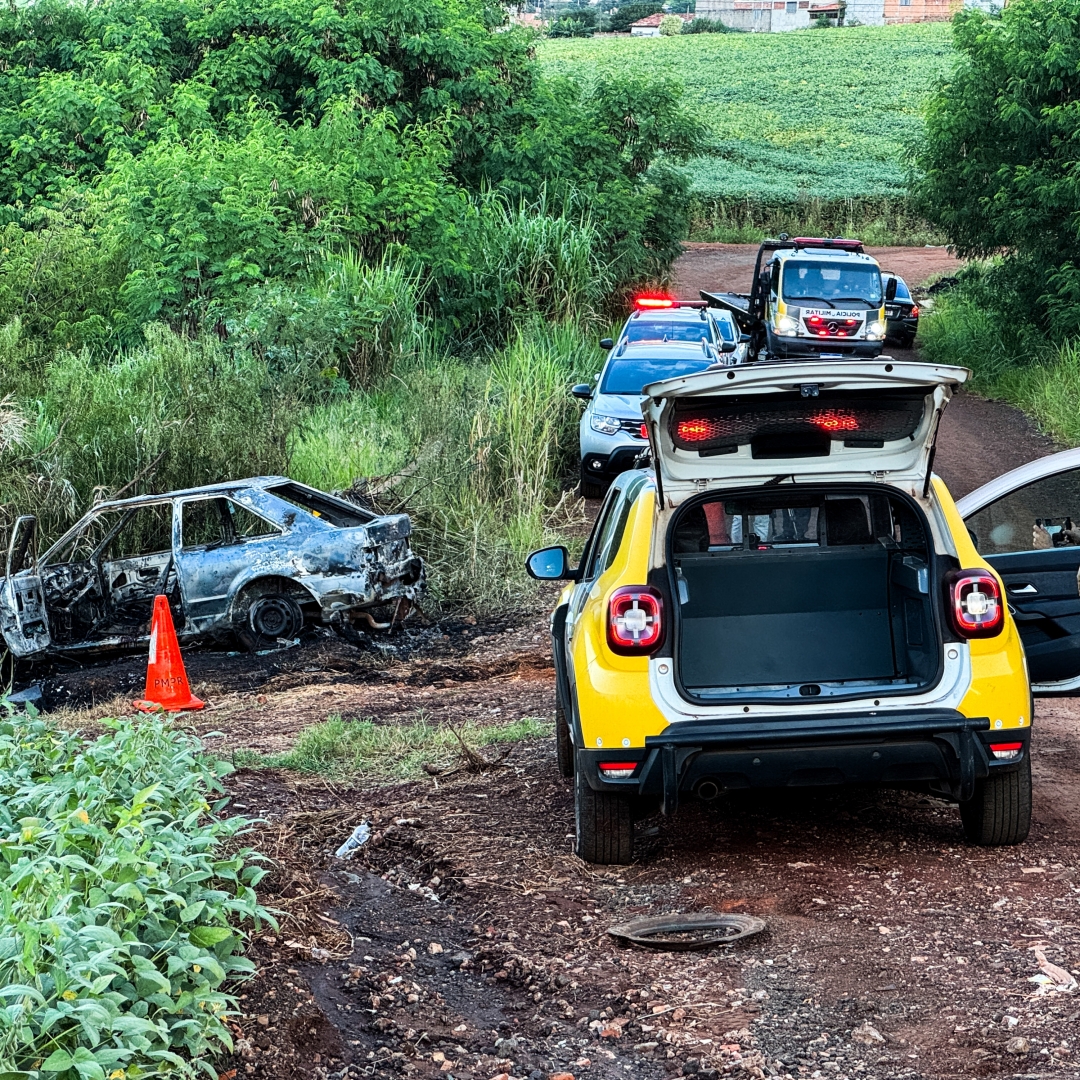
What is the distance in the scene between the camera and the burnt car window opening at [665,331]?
63.5ft

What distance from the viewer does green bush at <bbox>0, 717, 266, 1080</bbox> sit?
3213mm

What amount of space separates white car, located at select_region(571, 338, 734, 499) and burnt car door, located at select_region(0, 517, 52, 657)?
6.74 metres

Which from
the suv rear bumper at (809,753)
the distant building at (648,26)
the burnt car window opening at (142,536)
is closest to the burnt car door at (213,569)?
the burnt car window opening at (142,536)

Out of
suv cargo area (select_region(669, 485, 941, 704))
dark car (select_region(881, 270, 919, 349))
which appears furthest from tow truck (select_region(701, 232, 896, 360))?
suv cargo area (select_region(669, 485, 941, 704))

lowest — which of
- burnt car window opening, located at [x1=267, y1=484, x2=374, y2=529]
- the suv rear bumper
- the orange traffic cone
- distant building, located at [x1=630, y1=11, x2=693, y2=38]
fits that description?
the orange traffic cone

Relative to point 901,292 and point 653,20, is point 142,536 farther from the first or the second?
point 653,20

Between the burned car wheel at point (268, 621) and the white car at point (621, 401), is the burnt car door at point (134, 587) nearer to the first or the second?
the burned car wheel at point (268, 621)

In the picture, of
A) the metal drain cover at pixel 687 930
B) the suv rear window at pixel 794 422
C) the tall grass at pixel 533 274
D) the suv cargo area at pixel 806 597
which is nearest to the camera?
the metal drain cover at pixel 687 930

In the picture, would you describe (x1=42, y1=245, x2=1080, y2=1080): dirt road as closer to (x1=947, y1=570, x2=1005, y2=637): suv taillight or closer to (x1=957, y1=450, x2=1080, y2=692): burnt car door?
(x1=957, y1=450, x2=1080, y2=692): burnt car door

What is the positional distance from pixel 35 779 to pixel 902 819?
3689 millimetres

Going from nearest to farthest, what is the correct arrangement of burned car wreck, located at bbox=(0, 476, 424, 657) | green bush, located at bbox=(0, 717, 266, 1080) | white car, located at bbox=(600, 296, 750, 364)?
green bush, located at bbox=(0, 717, 266, 1080), burned car wreck, located at bbox=(0, 476, 424, 657), white car, located at bbox=(600, 296, 750, 364)

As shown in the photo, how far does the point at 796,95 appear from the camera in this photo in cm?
9212

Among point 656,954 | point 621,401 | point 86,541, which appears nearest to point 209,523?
point 86,541

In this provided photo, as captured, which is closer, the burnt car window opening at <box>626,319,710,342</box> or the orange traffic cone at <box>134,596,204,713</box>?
the orange traffic cone at <box>134,596,204,713</box>
